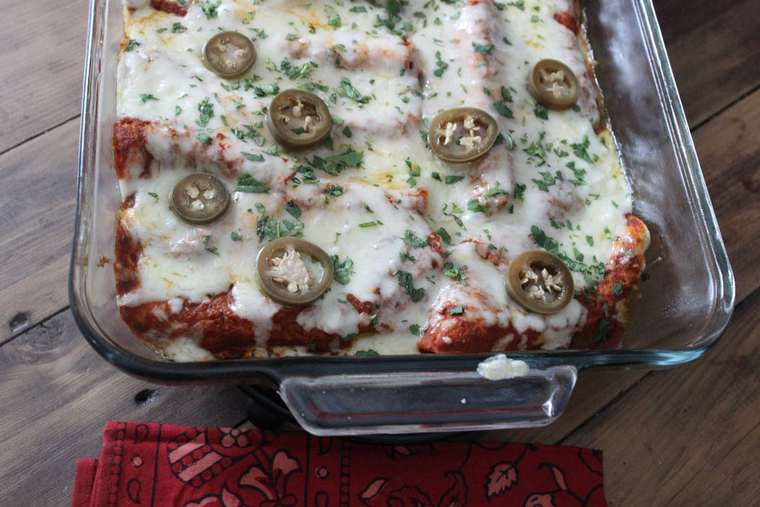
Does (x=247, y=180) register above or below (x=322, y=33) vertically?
below

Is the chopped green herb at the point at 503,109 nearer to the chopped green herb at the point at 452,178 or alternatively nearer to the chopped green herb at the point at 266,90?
the chopped green herb at the point at 452,178

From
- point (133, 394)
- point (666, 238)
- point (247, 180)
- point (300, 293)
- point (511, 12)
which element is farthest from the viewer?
point (511, 12)

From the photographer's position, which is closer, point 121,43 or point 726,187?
point 121,43

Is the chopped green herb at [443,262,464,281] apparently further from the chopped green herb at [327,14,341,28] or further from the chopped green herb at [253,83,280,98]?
the chopped green herb at [327,14,341,28]

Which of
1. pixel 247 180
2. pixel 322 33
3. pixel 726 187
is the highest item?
pixel 322 33

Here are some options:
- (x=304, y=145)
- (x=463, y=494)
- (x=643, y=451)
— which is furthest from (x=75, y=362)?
(x=643, y=451)

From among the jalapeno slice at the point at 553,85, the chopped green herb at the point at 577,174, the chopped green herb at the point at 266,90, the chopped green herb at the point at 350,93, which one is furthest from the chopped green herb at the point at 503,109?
the chopped green herb at the point at 266,90

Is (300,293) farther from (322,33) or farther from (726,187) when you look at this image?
(726,187)
